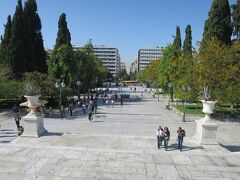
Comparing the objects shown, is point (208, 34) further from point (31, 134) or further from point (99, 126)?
point (31, 134)

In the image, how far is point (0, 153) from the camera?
1534 cm

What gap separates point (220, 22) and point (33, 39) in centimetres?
2531

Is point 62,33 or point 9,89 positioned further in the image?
point 62,33

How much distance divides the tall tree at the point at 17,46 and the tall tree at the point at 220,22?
23.9 m

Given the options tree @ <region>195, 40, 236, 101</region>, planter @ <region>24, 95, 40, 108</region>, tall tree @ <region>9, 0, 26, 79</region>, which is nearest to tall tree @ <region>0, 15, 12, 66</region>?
tall tree @ <region>9, 0, 26, 79</region>

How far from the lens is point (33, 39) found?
4425 centimetres

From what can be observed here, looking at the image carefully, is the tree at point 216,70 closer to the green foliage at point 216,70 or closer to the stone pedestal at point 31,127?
the green foliage at point 216,70

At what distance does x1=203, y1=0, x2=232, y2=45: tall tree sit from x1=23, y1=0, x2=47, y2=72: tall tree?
911 inches

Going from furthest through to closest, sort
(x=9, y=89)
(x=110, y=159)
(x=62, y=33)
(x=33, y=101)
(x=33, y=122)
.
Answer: (x=62, y=33)
(x=9, y=89)
(x=33, y=101)
(x=33, y=122)
(x=110, y=159)

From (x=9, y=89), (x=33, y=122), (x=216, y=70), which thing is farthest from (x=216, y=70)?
(x=9, y=89)

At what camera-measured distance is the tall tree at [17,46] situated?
132 ft

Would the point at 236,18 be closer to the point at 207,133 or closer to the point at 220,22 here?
the point at 220,22

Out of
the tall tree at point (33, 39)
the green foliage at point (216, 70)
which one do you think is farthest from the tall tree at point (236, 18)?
the tall tree at point (33, 39)

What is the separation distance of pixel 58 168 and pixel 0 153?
3.83m
